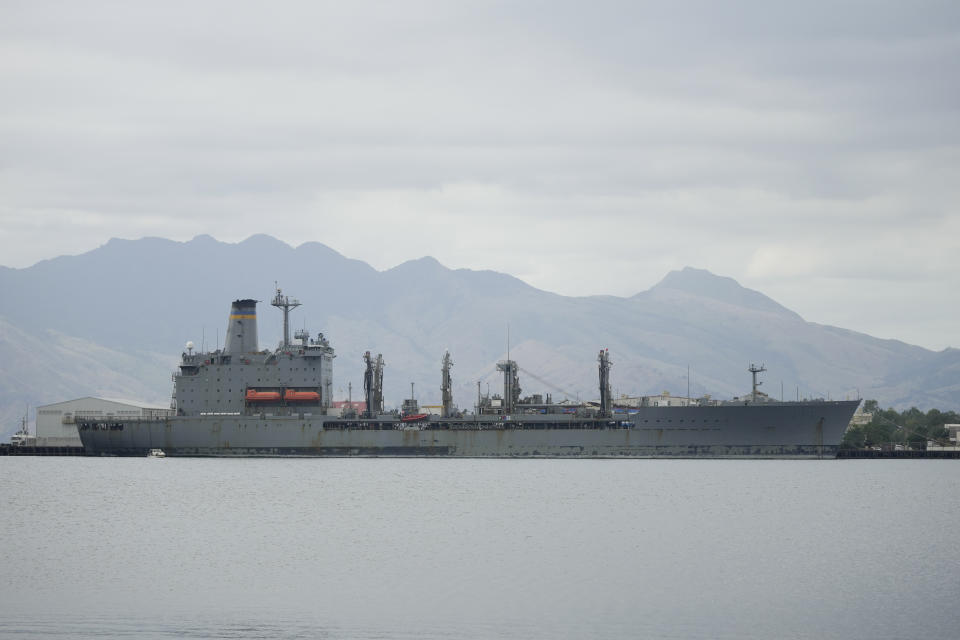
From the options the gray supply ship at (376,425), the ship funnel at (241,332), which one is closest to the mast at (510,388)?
the gray supply ship at (376,425)

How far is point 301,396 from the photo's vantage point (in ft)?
292

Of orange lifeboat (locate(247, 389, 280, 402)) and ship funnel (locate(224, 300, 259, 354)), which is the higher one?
ship funnel (locate(224, 300, 259, 354))

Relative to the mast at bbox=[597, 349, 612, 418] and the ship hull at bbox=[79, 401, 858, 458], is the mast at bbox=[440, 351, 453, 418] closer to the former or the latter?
the ship hull at bbox=[79, 401, 858, 458]

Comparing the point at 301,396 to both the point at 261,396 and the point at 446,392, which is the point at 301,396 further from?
the point at 446,392

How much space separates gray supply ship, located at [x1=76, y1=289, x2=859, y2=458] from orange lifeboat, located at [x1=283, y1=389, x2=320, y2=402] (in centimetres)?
7

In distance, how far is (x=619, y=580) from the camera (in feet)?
105

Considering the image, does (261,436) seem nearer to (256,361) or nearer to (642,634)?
(256,361)

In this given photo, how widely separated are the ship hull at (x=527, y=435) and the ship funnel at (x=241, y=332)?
5.81 m

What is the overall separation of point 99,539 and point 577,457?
52102mm

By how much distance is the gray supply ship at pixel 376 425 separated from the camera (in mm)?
84688

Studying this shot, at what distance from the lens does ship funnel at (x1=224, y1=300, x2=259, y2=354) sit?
91688 mm

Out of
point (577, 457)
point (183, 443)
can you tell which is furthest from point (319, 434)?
point (577, 457)

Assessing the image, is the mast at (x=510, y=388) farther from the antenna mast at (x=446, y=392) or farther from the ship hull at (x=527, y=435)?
the antenna mast at (x=446, y=392)

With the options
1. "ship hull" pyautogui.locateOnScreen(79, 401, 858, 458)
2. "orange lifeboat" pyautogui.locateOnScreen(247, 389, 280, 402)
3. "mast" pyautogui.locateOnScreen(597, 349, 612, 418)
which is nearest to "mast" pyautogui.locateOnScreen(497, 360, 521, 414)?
"ship hull" pyautogui.locateOnScreen(79, 401, 858, 458)
